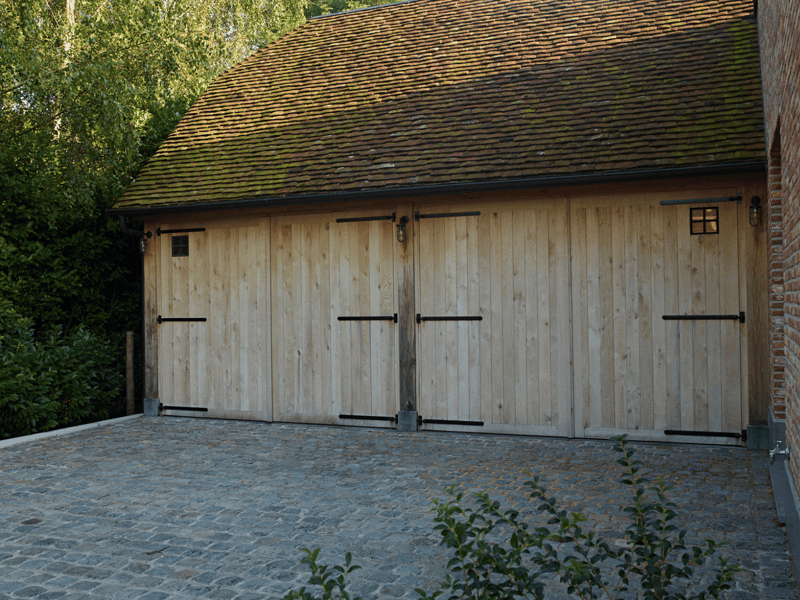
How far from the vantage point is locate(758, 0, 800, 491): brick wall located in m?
3.95

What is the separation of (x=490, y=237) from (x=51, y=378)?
5.27m

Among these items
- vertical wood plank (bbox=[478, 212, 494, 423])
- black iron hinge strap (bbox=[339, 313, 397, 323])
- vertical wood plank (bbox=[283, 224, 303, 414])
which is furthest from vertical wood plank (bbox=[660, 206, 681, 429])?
vertical wood plank (bbox=[283, 224, 303, 414])

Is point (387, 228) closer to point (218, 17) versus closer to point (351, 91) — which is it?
point (351, 91)

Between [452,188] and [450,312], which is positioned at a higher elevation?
[452,188]

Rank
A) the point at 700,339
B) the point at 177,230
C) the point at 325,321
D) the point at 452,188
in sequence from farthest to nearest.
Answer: the point at 177,230
the point at 325,321
the point at 452,188
the point at 700,339

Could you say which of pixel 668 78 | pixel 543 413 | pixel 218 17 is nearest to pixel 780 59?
pixel 668 78

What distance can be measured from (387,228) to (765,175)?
3.90 metres

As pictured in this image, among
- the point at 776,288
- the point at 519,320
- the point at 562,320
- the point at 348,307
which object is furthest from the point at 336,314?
the point at 776,288

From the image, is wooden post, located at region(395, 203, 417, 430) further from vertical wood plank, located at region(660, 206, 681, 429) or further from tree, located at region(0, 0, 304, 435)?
tree, located at region(0, 0, 304, 435)

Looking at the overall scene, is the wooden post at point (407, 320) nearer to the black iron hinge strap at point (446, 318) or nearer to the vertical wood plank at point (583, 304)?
the black iron hinge strap at point (446, 318)

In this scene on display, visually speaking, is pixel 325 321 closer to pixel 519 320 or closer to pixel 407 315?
pixel 407 315

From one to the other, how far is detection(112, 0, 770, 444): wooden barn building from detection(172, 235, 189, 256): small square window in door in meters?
0.04

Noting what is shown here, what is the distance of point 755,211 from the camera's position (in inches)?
271

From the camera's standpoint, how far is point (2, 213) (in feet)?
30.8
